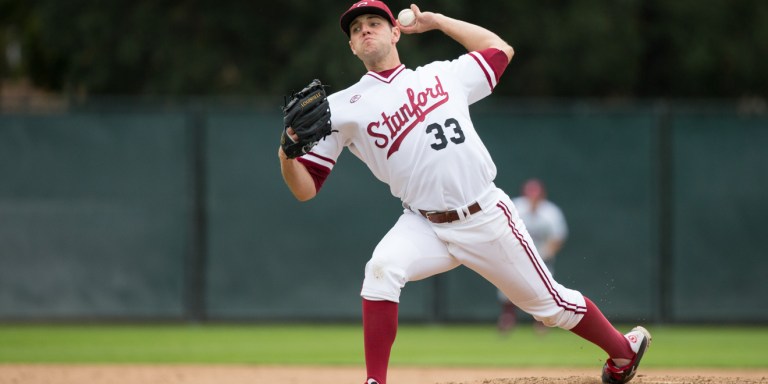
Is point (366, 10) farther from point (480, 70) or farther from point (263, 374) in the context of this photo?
point (263, 374)

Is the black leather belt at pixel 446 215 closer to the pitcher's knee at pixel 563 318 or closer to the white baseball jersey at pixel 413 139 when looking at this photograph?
the white baseball jersey at pixel 413 139

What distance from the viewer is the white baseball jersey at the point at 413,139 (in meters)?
5.06

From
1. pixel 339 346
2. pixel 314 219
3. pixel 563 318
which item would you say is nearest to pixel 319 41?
pixel 314 219

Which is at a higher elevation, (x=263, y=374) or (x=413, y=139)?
(x=413, y=139)

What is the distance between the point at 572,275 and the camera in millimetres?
11938

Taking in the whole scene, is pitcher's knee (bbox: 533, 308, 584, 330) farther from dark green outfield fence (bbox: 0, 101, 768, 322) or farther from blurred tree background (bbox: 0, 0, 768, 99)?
blurred tree background (bbox: 0, 0, 768, 99)

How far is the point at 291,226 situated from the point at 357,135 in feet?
23.2

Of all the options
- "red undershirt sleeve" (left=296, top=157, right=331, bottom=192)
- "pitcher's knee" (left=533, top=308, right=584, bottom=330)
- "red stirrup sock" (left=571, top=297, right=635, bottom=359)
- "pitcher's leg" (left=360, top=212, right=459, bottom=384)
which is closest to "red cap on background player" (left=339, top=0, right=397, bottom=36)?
"red undershirt sleeve" (left=296, top=157, right=331, bottom=192)

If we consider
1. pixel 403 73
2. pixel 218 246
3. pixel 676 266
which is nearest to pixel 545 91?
pixel 676 266

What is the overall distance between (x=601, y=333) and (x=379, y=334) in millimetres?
1202

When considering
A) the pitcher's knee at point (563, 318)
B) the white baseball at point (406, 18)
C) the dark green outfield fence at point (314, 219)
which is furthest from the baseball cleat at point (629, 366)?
the dark green outfield fence at point (314, 219)

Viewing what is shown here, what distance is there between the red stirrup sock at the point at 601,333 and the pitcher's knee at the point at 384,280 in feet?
3.39

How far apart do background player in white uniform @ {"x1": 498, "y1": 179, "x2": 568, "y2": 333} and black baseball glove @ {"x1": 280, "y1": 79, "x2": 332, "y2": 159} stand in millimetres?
6413

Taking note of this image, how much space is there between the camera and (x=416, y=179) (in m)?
5.09
